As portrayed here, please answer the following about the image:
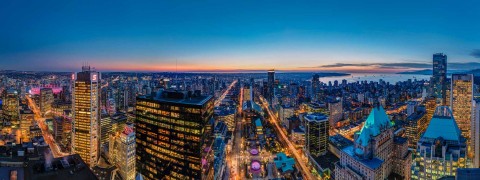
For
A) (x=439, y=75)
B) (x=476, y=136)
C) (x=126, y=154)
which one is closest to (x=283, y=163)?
(x=126, y=154)

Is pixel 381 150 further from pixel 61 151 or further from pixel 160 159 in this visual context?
pixel 61 151

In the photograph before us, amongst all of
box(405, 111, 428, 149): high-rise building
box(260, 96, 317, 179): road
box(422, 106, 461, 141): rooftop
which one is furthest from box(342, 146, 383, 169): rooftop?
box(405, 111, 428, 149): high-rise building

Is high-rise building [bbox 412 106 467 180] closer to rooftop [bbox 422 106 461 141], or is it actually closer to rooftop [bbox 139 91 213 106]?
rooftop [bbox 422 106 461 141]

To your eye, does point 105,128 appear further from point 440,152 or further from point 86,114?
point 440,152

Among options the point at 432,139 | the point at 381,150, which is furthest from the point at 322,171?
the point at 432,139

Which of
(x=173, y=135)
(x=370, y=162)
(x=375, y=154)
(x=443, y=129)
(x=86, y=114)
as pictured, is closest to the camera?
(x=173, y=135)

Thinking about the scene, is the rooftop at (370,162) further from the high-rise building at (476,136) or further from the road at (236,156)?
the road at (236,156)
